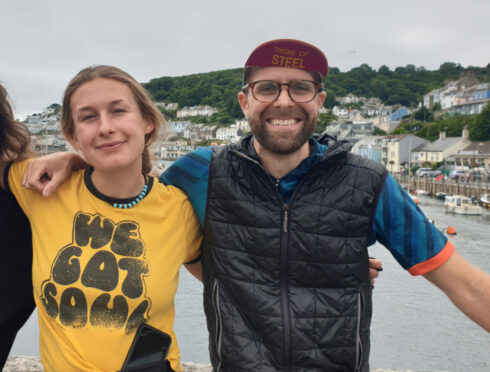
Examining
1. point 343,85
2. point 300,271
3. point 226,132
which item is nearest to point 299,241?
point 300,271

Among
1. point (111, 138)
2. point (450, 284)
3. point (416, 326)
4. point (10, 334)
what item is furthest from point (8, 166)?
point (416, 326)

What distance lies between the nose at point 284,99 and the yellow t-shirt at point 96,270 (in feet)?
2.28

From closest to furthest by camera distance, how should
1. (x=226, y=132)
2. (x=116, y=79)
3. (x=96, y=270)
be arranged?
(x=96, y=270)
(x=116, y=79)
(x=226, y=132)

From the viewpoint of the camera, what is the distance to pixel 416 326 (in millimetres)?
15422

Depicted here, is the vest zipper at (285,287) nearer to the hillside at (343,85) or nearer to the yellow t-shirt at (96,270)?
the yellow t-shirt at (96,270)

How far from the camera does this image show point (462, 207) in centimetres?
3553

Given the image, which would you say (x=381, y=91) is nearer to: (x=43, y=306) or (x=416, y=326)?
(x=416, y=326)

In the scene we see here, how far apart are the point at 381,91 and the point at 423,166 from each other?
93.4 metres

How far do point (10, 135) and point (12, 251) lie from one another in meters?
0.54

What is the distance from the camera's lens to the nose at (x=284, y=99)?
224cm

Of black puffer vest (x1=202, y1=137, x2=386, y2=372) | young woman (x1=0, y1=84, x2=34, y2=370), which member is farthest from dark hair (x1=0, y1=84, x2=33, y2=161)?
black puffer vest (x1=202, y1=137, x2=386, y2=372)

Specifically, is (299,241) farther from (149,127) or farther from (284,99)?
(149,127)

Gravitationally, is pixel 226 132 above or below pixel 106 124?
above

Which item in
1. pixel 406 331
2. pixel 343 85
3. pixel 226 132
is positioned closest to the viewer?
pixel 406 331
